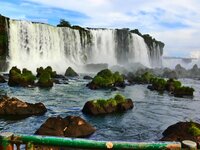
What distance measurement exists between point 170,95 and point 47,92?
1536 centimetres


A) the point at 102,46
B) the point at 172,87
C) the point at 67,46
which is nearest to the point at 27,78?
the point at 172,87

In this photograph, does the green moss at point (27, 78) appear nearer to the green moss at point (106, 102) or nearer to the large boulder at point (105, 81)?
the large boulder at point (105, 81)

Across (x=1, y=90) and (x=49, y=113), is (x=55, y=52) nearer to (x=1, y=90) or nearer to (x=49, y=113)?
(x=1, y=90)

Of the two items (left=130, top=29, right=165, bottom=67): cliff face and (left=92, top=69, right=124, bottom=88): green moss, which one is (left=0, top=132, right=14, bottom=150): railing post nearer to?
(left=92, top=69, right=124, bottom=88): green moss

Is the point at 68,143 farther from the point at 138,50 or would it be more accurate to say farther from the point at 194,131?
the point at 138,50

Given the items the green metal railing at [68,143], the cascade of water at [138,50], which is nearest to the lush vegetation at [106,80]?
the green metal railing at [68,143]

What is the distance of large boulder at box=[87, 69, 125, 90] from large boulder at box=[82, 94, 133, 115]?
14884 millimetres

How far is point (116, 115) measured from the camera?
27719 mm

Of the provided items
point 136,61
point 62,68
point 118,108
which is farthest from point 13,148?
point 136,61

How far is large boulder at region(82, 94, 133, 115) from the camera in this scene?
90.0 feet

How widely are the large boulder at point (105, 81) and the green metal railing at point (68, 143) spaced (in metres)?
39.7

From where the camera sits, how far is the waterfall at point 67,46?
64.6 meters

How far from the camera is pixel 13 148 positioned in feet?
17.1

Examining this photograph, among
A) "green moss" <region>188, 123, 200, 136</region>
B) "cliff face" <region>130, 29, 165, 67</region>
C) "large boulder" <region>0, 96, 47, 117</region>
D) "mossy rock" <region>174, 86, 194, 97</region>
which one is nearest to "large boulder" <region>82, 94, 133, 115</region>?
"large boulder" <region>0, 96, 47, 117</region>
